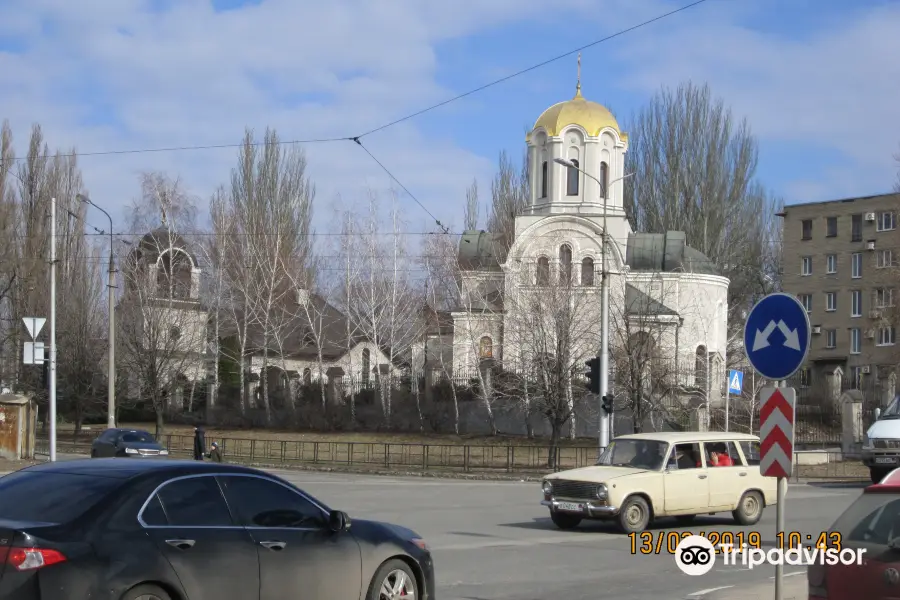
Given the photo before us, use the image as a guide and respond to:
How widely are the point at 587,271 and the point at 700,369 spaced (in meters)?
7.96

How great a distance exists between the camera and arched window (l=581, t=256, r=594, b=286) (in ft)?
179

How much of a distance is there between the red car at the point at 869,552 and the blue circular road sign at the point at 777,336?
217 cm

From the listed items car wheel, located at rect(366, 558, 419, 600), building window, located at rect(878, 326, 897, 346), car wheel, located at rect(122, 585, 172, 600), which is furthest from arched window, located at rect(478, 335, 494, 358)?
car wheel, located at rect(122, 585, 172, 600)

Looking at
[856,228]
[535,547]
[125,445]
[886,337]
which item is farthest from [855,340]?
[535,547]

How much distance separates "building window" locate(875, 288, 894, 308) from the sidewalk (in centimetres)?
5277

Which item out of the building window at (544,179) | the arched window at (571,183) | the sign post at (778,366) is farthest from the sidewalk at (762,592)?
the building window at (544,179)

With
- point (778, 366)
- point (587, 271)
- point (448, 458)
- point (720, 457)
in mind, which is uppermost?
point (587, 271)

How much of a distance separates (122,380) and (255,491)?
53.3 metres

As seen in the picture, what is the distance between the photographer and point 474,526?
18.9m

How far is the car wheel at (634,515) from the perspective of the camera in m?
17.1

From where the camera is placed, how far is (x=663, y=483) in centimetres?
1756

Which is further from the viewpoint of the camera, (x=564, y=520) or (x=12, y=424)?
(x=12, y=424)

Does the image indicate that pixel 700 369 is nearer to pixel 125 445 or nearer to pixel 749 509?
pixel 125 445

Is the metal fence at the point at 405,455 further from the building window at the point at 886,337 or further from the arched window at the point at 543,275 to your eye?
the building window at the point at 886,337
